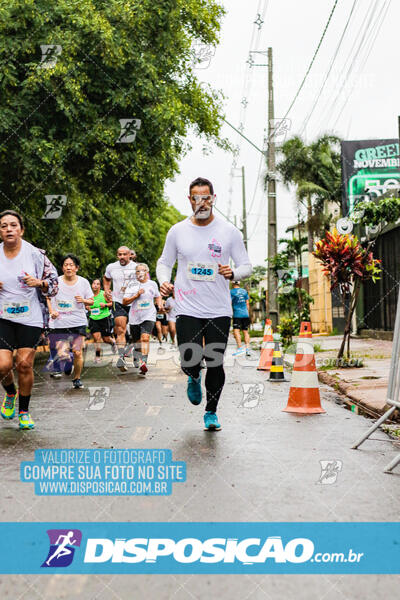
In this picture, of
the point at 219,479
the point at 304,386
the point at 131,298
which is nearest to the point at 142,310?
the point at 131,298

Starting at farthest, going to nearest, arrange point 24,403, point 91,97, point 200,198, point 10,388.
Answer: point 91,97, point 10,388, point 24,403, point 200,198

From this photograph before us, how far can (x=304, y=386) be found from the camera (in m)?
8.73

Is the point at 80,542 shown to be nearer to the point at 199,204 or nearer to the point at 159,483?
the point at 159,483

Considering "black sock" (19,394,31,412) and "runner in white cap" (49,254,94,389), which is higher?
"runner in white cap" (49,254,94,389)

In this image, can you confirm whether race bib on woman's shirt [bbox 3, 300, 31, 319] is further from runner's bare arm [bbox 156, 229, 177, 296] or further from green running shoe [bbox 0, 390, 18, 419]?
runner's bare arm [bbox 156, 229, 177, 296]

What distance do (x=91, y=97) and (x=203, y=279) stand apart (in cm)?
1052

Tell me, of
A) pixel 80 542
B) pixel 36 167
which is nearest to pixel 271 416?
pixel 80 542

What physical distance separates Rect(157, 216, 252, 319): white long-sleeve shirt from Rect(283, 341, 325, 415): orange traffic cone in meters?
1.90

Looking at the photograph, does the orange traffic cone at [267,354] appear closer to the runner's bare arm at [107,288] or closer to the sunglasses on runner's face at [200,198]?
the runner's bare arm at [107,288]

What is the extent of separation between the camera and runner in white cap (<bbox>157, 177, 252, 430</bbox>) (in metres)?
6.89

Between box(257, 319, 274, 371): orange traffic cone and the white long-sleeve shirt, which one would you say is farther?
box(257, 319, 274, 371): orange traffic cone

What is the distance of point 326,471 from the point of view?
556cm

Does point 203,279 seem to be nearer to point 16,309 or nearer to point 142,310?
point 16,309

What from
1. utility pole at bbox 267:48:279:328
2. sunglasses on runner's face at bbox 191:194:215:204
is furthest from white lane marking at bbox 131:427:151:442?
utility pole at bbox 267:48:279:328
